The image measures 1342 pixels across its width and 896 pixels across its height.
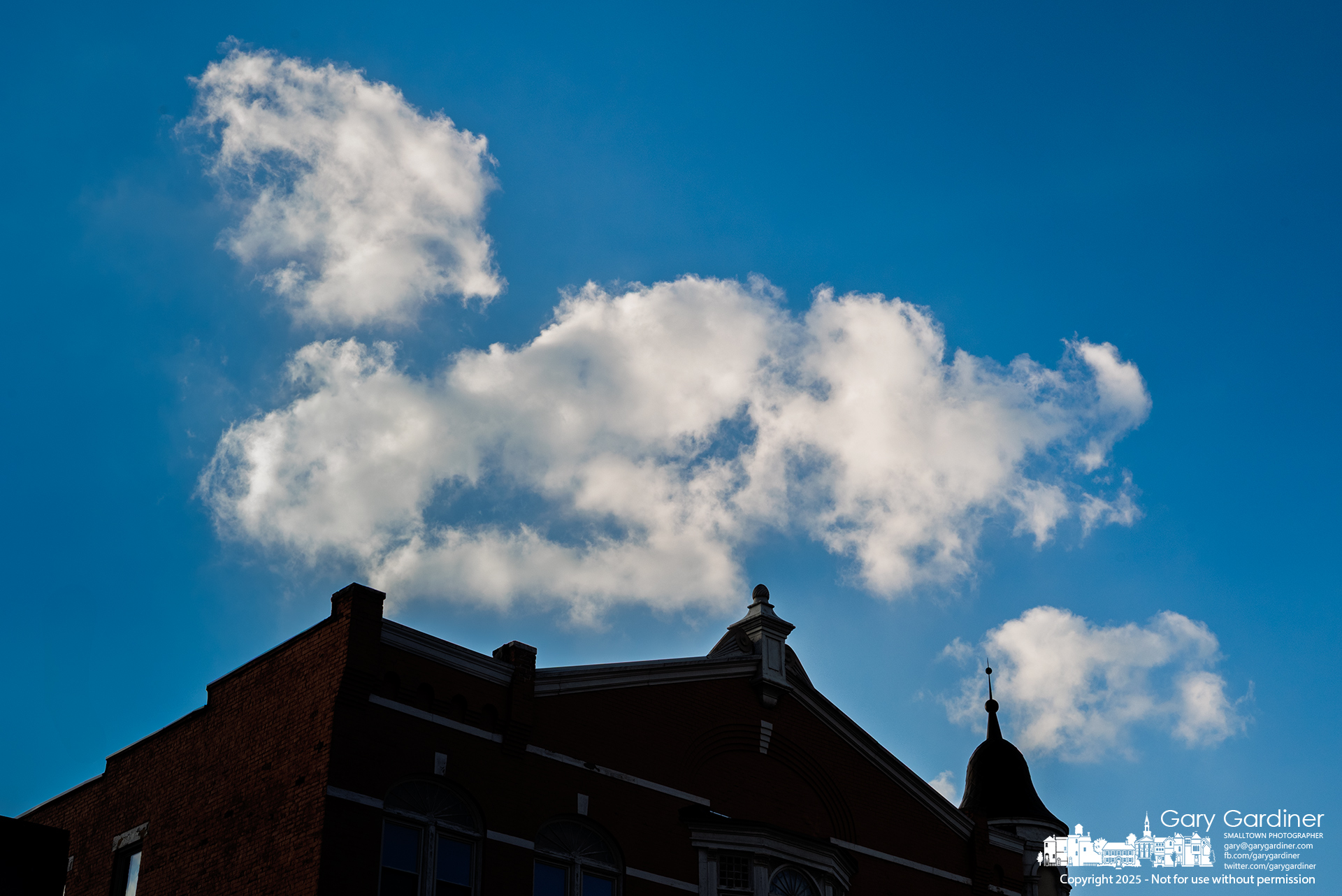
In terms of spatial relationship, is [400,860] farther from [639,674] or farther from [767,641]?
[767,641]

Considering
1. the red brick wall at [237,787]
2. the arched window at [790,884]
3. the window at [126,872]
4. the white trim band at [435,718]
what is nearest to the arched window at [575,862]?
the white trim band at [435,718]

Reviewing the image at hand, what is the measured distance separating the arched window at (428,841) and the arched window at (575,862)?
1.39 metres

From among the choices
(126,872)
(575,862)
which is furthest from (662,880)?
(126,872)

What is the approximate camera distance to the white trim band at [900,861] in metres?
27.7

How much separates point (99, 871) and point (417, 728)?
8.04m

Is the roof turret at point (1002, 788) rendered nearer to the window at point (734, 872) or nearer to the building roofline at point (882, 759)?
the building roofline at point (882, 759)

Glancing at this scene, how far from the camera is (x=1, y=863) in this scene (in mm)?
23703

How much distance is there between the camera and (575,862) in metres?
23.1

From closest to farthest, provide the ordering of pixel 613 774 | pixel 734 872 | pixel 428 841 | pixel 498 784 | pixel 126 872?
pixel 428 841 < pixel 498 784 < pixel 613 774 < pixel 126 872 < pixel 734 872

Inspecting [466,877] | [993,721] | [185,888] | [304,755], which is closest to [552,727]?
[466,877]

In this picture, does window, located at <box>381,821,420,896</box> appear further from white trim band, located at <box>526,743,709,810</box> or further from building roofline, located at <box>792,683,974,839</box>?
building roofline, located at <box>792,683,974,839</box>

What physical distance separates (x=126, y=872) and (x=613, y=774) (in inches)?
365

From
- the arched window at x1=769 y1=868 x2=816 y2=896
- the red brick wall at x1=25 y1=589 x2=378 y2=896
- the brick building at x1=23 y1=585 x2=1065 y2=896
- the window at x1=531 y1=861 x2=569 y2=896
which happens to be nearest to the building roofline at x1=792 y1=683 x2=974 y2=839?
the brick building at x1=23 y1=585 x2=1065 y2=896

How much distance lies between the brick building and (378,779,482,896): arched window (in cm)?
3
